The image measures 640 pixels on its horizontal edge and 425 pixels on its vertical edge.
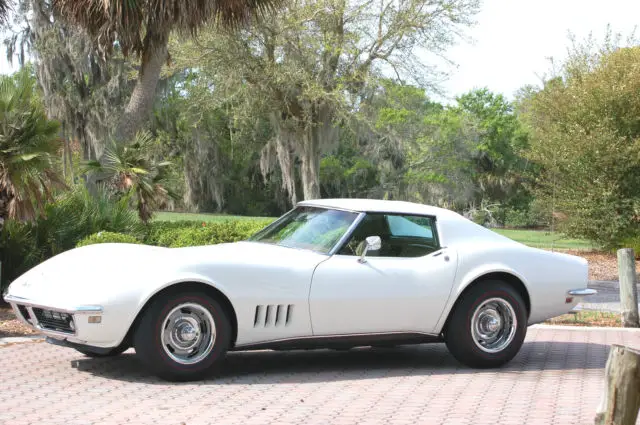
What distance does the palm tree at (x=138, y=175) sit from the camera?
16.8 meters

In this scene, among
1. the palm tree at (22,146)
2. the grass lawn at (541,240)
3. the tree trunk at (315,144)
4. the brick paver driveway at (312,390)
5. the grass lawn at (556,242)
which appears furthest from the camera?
the tree trunk at (315,144)

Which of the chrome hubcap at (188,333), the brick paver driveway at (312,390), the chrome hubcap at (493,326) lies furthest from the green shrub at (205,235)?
the chrome hubcap at (188,333)

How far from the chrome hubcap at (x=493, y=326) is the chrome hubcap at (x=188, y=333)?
242 centimetres

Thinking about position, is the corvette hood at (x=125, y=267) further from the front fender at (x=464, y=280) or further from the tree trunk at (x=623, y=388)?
the tree trunk at (x=623, y=388)

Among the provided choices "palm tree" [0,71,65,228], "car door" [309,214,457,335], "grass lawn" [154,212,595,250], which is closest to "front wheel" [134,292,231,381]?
"car door" [309,214,457,335]

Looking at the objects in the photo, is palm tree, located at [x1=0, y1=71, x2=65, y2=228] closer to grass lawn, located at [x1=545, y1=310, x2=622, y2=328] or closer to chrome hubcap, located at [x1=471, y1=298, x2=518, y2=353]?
chrome hubcap, located at [x1=471, y1=298, x2=518, y2=353]

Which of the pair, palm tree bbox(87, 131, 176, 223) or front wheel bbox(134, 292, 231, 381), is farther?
palm tree bbox(87, 131, 176, 223)

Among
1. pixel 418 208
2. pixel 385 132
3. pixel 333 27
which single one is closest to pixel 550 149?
pixel 333 27

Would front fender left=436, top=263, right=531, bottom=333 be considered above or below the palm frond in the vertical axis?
below

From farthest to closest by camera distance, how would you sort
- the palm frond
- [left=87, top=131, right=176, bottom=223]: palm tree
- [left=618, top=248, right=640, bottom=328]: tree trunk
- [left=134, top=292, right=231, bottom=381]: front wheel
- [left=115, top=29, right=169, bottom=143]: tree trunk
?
[left=115, top=29, right=169, bottom=143]: tree trunk
[left=87, top=131, right=176, bottom=223]: palm tree
the palm frond
[left=618, top=248, right=640, bottom=328]: tree trunk
[left=134, top=292, right=231, bottom=381]: front wheel

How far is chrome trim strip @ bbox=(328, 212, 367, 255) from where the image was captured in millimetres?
7383

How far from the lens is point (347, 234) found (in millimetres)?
7484

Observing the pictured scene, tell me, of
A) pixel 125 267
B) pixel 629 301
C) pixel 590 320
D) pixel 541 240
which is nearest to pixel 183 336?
pixel 125 267

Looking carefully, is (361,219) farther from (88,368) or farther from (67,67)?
(67,67)
